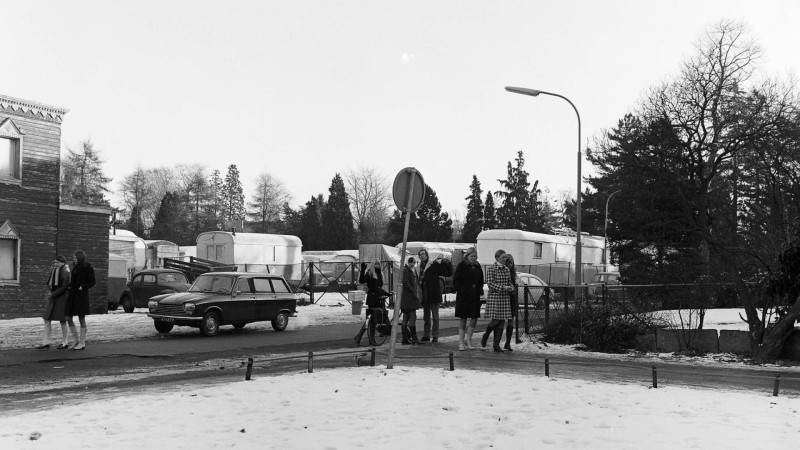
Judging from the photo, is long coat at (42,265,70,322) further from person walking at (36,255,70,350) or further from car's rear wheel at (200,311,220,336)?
car's rear wheel at (200,311,220,336)

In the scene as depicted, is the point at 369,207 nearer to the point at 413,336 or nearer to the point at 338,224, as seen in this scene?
the point at 338,224

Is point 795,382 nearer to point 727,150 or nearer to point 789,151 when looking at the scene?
point 789,151

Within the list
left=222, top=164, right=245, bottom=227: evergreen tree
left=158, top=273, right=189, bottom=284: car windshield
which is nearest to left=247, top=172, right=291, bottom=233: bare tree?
left=222, top=164, right=245, bottom=227: evergreen tree

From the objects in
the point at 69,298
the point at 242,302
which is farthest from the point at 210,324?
the point at 69,298

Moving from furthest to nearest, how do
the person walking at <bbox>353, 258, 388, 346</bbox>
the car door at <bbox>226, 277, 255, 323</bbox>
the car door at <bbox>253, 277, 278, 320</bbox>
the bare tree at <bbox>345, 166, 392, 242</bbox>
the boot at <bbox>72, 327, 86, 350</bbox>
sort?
1. the bare tree at <bbox>345, 166, 392, 242</bbox>
2. the car door at <bbox>253, 277, 278, 320</bbox>
3. the car door at <bbox>226, 277, 255, 323</bbox>
4. the person walking at <bbox>353, 258, 388, 346</bbox>
5. the boot at <bbox>72, 327, 86, 350</bbox>

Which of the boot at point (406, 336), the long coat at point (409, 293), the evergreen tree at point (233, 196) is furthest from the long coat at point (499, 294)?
the evergreen tree at point (233, 196)

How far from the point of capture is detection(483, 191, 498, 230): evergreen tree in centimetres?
8731

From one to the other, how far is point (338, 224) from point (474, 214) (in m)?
16.9

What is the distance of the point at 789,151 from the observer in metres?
18.9

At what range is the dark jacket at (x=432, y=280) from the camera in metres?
15.3

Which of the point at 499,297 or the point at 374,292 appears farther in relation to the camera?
the point at 374,292

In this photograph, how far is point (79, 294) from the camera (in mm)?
13922

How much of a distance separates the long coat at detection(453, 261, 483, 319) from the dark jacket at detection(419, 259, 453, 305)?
164 centimetres

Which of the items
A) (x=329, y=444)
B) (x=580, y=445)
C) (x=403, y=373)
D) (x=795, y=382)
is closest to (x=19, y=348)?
(x=403, y=373)
